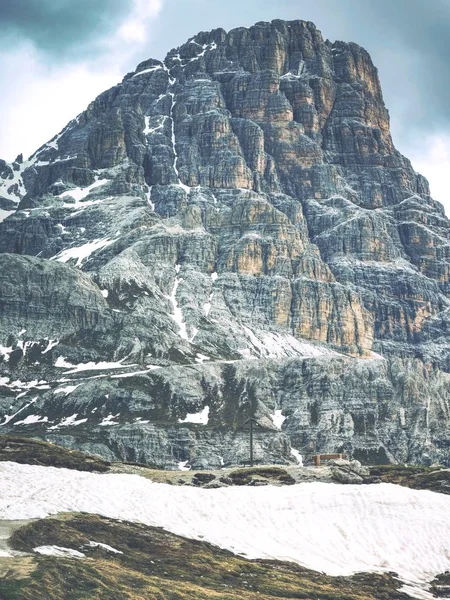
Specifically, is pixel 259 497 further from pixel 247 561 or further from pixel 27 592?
pixel 27 592

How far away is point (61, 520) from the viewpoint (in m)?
80.9

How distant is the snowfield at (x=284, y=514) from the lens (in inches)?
3317

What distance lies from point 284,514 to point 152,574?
2593 cm

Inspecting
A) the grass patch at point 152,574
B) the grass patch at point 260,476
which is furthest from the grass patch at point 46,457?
the grass patch at point 152,574

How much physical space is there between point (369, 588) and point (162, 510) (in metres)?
22.7

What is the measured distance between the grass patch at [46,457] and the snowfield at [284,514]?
580 centimetres

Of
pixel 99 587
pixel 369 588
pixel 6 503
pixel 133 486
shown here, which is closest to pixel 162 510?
pixel 133 486

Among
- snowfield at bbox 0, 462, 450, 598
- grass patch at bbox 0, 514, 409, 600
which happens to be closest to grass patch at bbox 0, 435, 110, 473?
snowfield at bbox 0, 462, 450, 598

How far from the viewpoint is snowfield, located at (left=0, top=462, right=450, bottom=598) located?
8425cm

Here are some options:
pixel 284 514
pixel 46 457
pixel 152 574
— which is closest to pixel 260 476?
pixel 284 514

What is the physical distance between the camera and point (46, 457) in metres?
111

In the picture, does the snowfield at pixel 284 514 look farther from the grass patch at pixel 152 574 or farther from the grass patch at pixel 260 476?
the grass patch at pixel 260 476

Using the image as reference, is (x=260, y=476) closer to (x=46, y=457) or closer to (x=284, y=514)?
(x=284, y=514)

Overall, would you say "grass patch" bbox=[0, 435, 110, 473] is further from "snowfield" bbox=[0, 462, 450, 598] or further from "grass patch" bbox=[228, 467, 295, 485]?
"grass patch" bbox=[228, 467, 295, 485]
